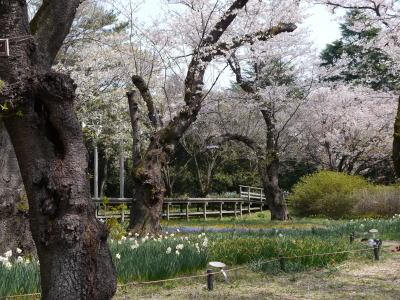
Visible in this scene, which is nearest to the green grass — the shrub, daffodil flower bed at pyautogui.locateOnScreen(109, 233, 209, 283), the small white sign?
daffodil flower bed at pyautogui.locateOnScreen(109, 233, 209, 283)

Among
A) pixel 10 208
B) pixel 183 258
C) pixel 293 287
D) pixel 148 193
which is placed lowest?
pixel 293 287

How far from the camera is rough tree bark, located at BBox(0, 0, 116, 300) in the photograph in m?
3.65

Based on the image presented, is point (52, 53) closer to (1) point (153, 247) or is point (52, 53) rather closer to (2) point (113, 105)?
(1) point (153, 247)

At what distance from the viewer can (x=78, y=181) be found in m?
3.77

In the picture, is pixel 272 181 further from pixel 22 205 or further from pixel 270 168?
pixel 22 205

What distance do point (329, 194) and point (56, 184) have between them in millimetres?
19296

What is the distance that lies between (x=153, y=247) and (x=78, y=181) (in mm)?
3148

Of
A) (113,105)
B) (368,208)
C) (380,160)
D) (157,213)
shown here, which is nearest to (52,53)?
(157,213)

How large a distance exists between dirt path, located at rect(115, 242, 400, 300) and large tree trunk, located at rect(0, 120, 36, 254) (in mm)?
2024

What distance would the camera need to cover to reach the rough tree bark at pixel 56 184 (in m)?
3.65

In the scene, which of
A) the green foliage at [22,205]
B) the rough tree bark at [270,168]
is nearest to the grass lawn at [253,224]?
the rough tree bark at [270,168]

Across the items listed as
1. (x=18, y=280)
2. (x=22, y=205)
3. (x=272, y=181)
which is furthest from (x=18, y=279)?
(x=272, y=181)

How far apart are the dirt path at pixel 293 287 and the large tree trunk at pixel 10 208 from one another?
2024 mm

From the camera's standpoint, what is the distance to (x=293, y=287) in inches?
233
